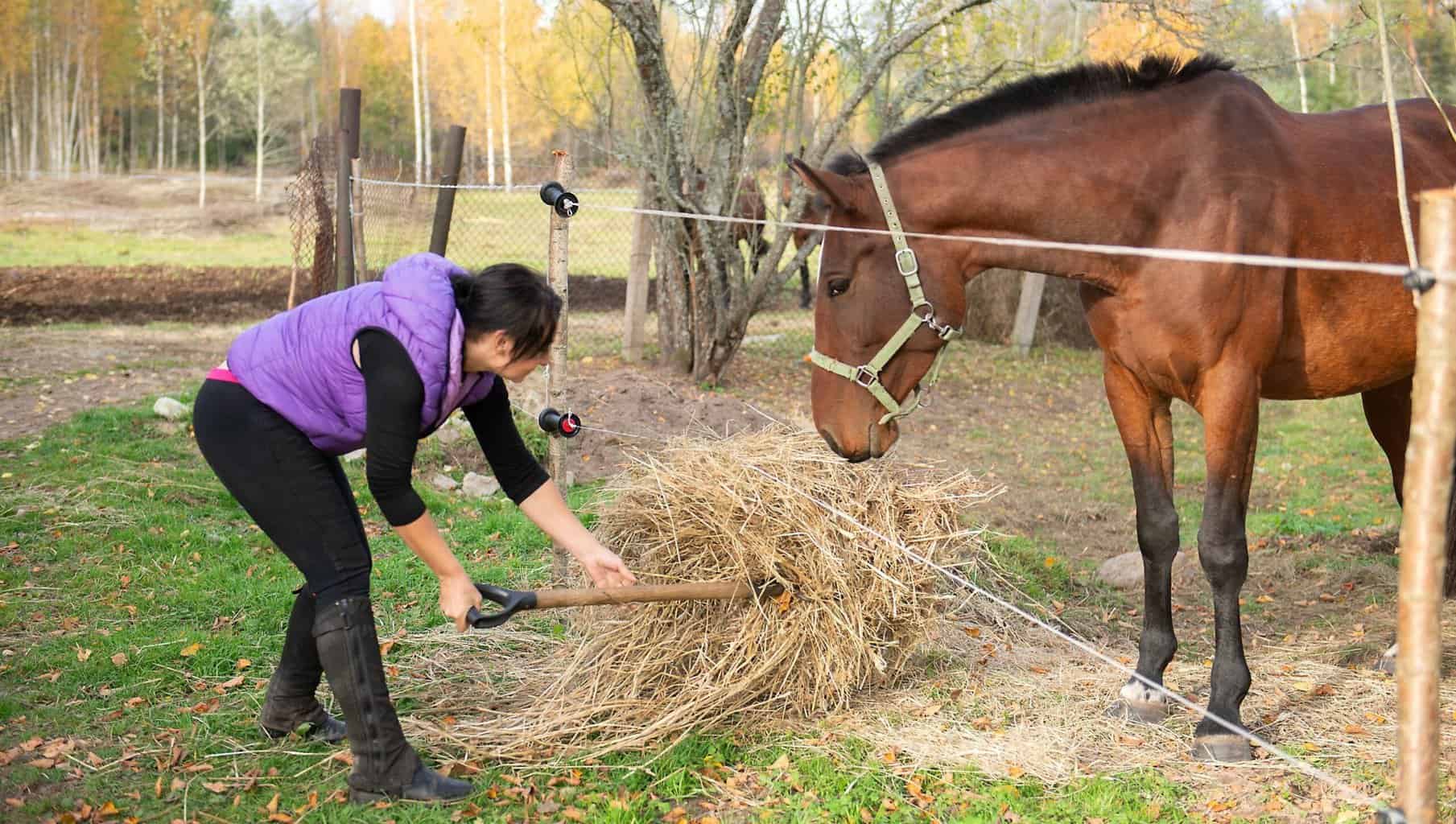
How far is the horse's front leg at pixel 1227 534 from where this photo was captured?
342 cm

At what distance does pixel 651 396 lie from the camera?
775cm

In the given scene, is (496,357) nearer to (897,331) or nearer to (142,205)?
(897,331)

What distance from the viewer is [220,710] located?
3787 millimetres

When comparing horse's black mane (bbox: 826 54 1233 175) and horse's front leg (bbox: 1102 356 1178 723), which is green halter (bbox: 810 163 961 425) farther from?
horse's front leg (bbox: 1102 356 1178 723)

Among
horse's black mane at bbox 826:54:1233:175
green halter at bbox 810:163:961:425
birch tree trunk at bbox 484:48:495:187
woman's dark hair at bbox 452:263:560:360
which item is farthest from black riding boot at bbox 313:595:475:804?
birch tree trunk at bbox 484:48:495:187

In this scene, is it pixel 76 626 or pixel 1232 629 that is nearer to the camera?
pixel 1232 629

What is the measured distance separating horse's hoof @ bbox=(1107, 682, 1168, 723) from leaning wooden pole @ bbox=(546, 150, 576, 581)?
7.07 feet

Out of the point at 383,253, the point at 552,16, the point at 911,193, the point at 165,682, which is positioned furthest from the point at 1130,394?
the point at 552,16

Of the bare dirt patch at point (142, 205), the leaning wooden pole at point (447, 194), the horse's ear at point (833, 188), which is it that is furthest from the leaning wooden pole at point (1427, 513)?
the bare dirt patch at point (142, 205)

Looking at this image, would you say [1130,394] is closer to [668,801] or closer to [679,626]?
[679,626]

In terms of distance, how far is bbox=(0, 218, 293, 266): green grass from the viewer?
17.1 meters

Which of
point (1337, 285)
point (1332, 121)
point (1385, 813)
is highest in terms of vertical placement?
point (1332, 121)

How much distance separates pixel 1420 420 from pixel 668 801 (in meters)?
2.19

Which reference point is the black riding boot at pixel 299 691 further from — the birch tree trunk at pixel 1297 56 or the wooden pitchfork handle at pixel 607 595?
the birch tree trunk at pixel 1297 56
